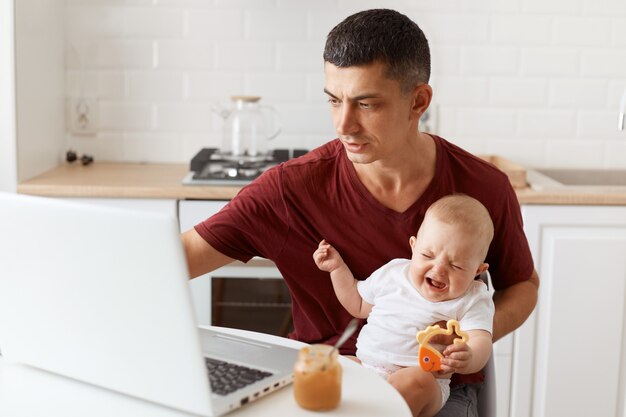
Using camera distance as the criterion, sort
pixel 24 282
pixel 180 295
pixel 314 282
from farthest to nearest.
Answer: pixel 314 282, pixel 24 282, pixel 180 295

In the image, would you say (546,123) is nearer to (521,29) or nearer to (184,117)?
(521,29)

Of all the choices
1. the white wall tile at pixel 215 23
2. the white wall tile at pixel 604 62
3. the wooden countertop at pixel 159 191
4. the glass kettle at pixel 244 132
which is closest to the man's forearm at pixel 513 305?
the wooden countertop at pixel 159 191

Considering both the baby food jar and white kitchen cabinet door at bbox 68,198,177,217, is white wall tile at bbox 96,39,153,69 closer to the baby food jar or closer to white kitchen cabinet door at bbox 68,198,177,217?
white kitchen cabinet door at bbox 68,198,177,217

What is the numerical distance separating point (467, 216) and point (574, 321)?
1.30 m

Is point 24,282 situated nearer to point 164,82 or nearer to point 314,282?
point 314,282

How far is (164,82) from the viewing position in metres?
3.42

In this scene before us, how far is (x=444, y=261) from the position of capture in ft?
5.78

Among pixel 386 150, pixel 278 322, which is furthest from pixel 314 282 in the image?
pixel 278 322

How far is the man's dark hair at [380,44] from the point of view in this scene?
1.79m

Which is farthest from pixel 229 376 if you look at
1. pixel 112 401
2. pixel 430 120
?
pixel 430 120

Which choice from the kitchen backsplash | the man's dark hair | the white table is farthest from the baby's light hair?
the kitchen backsplash

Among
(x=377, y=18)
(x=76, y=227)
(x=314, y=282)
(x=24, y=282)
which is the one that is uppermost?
(x=377, y=18)

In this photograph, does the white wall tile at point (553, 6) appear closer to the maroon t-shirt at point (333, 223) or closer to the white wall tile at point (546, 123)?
the white wall tile at point (546, 123)

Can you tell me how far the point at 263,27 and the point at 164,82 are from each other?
16.5 inches
